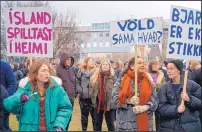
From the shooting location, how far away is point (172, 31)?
20.8ft

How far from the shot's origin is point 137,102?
19.5ft

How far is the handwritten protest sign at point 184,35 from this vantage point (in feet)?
20.8

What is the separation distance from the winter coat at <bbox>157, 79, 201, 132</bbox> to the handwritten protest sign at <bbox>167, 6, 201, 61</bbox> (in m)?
0.64

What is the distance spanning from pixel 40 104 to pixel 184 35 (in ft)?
8.79

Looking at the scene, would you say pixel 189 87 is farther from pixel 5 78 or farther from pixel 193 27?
pixel 5 78

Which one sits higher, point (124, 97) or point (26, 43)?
point (26, 43)

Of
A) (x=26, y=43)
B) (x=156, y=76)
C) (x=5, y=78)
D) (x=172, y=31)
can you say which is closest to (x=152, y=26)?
(x=172, y=31)

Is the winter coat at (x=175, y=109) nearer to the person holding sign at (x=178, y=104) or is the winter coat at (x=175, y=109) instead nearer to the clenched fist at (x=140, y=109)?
the person holding sign at (x=178, y=104)

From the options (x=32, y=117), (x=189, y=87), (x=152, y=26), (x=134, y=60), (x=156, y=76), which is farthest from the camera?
(x=156, y=76)

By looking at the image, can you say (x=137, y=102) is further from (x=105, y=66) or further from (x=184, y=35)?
(x=105, y=66)

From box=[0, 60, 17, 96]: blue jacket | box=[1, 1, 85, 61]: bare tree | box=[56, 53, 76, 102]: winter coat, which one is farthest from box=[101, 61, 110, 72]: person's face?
box=[1, 1, 85, 61]: bare tree

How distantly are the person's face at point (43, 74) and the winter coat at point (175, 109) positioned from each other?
1.77m

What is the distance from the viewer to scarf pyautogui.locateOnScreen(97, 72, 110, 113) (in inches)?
342

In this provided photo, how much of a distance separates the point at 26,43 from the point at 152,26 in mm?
2378
